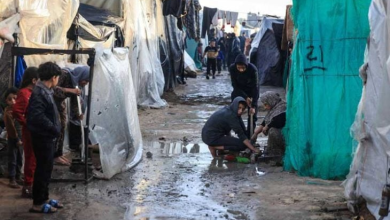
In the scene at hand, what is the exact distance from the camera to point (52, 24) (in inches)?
378

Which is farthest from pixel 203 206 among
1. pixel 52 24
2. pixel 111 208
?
pixel 52 24

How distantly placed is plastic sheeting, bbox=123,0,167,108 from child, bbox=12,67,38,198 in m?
8.01

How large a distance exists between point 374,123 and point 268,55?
697 inches

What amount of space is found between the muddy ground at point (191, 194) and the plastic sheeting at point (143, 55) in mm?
5628

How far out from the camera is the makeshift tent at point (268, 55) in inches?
899

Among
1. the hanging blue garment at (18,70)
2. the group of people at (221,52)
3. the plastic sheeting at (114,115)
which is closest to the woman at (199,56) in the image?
the group of people at (221,52)

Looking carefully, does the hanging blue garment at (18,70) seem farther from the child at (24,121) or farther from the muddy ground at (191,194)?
the muddy ground at (191,194)

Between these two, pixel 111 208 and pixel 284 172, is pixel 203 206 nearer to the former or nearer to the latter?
pixel 111 208

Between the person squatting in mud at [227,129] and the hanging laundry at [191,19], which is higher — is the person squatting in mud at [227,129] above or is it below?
below

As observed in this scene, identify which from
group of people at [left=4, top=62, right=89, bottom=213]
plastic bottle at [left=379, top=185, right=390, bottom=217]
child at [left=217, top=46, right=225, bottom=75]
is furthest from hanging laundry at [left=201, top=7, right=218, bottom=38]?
plastic bottle at [left=379, top=185, right=390, bottom=217]

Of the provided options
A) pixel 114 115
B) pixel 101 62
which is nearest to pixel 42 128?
pixel 101 62

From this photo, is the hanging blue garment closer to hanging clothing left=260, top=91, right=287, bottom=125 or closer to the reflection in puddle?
the reflection in puddle

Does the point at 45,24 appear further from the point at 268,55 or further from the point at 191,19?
the point at 268,55

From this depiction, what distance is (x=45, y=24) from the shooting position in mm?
9125
